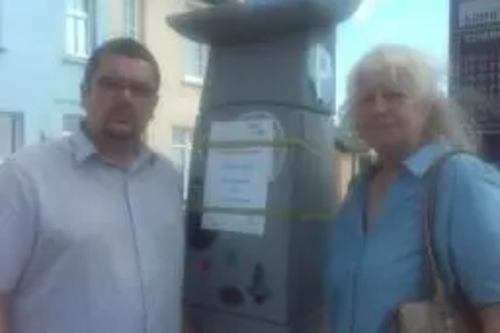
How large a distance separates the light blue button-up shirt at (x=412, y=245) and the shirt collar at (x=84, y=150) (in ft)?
1.95

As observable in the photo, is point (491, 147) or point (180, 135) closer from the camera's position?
point (491, 147)

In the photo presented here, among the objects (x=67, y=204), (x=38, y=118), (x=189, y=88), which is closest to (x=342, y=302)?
(x=67, y=204)

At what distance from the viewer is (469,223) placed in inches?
66.5

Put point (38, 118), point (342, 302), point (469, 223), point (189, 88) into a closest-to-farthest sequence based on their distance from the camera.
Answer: point (469, 223)
point (342, 302)
point (38, 118)
point (189, 88)

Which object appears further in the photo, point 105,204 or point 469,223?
point 105,204

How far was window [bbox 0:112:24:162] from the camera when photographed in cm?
998

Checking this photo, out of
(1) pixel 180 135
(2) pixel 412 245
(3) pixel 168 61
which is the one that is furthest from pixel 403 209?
(1) pixel 180 135

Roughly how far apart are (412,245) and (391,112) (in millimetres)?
322

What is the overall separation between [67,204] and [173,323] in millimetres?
436

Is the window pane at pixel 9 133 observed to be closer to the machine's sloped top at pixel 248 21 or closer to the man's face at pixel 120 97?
the machine's sloped top at pixel 248 21

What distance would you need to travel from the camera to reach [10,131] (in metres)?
10.0

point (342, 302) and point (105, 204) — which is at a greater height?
point (105, 204)

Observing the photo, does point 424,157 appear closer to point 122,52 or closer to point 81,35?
point 122,52

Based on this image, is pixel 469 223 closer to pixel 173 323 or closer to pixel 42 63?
pixel 173 323
